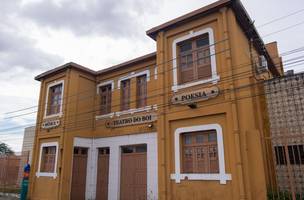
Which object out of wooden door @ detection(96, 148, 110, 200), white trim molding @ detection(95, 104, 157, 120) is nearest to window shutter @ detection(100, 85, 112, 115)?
white trim molding @ detection(95, 104, 157, 120)

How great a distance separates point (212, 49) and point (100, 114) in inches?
309

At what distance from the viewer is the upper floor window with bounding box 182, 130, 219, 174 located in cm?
919

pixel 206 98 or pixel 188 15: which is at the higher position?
pixel 188 15

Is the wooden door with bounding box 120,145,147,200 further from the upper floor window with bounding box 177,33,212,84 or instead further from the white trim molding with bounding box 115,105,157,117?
the upper floor window with bounding box 177,33,212,84

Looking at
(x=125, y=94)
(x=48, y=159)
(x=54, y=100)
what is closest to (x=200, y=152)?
(x=125, y=94)

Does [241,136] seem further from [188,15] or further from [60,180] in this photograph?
[60,180]

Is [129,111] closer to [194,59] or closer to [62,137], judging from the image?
[62,137]

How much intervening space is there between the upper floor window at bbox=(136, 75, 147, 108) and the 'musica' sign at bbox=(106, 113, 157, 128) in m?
0.76

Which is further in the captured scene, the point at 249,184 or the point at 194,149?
the point at 194,149

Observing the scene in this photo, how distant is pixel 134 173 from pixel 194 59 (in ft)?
20.4

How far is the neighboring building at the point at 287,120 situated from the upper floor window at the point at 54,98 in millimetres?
11152

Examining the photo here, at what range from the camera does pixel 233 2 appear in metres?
9.69

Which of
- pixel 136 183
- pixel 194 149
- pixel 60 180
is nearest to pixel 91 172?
pixel 60 180

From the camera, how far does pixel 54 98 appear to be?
1564 centimetres
